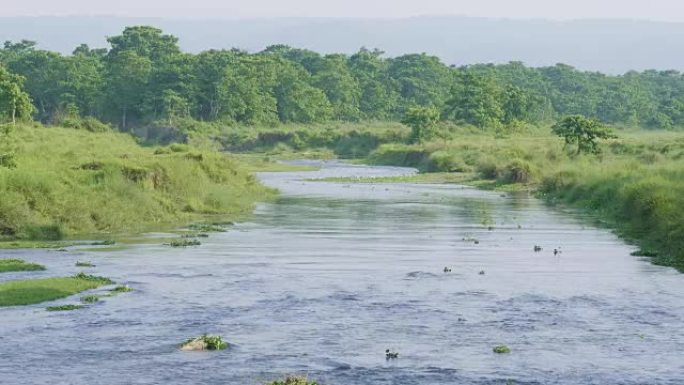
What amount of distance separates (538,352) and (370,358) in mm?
3688

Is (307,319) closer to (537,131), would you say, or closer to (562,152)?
(562,152)

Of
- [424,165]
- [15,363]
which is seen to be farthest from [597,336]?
[424,165]

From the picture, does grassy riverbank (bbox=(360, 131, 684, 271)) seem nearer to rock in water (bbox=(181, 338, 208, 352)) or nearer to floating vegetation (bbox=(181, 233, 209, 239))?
floating vegetation (bbox=(181, 233, 209, 239))

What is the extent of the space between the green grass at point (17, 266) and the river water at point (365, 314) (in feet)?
2.02

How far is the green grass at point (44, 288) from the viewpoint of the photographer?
2922 cm

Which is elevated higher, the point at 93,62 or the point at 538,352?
the point at 93,62

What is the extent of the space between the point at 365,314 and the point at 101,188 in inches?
923

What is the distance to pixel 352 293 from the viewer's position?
102 feet

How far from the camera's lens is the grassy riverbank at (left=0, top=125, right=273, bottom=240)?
4394 centimetres

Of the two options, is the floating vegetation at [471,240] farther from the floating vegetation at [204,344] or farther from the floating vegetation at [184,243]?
the floating vegetation at [204,344]

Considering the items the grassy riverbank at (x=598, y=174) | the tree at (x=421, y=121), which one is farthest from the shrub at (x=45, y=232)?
the tree at (x=421, y=121)

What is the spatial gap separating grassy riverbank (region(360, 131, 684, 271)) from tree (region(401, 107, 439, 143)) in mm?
2478

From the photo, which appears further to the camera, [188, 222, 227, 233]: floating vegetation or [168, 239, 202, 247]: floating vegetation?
[188, 222, 227, 233]: floating vegetation

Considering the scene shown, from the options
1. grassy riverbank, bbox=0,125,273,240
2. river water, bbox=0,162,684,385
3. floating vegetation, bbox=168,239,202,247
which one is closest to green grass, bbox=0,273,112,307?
river water, bbox=0,162,684,385
